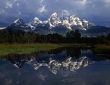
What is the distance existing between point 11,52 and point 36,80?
201 ft

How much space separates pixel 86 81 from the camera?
39.1 m

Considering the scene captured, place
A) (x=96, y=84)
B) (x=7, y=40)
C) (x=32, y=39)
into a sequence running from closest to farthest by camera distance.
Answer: (x=96, y=84) → (x=7, y=40) → (x=32, y=39)

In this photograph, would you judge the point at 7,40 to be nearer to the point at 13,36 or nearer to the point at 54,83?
the point at 13,36

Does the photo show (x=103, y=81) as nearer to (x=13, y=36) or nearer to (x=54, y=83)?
(x=54, y=83)

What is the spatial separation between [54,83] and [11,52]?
64956mm

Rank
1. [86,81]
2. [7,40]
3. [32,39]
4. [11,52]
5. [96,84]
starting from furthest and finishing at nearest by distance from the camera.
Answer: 1. [32,39]
2. [7,40]
3. [11,52]
4. [86,81]
5. [96,84]

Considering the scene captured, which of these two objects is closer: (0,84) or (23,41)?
(0,84)

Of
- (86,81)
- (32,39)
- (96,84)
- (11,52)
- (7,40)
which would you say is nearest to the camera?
(96,84)

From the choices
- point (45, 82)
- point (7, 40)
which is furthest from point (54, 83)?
point (7, 40)

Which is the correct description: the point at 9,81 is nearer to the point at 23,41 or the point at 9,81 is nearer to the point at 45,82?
the point at 45,82

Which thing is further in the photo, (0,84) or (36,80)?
(36,80)

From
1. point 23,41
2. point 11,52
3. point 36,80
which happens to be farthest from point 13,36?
point 36,80

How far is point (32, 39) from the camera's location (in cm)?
19400

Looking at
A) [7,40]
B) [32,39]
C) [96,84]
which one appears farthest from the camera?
[32,39]
